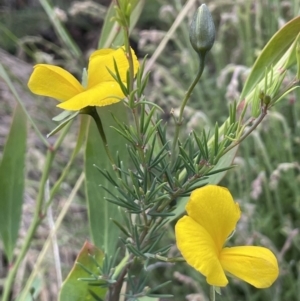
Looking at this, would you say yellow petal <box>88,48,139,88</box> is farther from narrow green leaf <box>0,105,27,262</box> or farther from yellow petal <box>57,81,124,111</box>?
narrow green leaf <box>0,105,27,262</box>

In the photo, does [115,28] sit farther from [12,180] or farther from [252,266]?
[252,266]

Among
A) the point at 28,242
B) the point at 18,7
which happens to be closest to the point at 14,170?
the point at 28,242

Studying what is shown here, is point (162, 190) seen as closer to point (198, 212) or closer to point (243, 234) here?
point (198, 212)

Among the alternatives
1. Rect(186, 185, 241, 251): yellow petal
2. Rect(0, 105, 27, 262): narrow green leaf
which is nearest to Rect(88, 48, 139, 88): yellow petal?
Rect(186, 185, 241, 251): yellow petal

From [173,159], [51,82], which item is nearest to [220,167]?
[173,159]

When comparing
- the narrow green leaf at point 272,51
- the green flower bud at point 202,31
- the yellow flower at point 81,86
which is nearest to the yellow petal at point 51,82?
the yellow flower at point 81,86

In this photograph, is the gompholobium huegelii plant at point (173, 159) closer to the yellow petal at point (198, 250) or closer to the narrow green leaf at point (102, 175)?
the yellow petal at point (198, 250)
